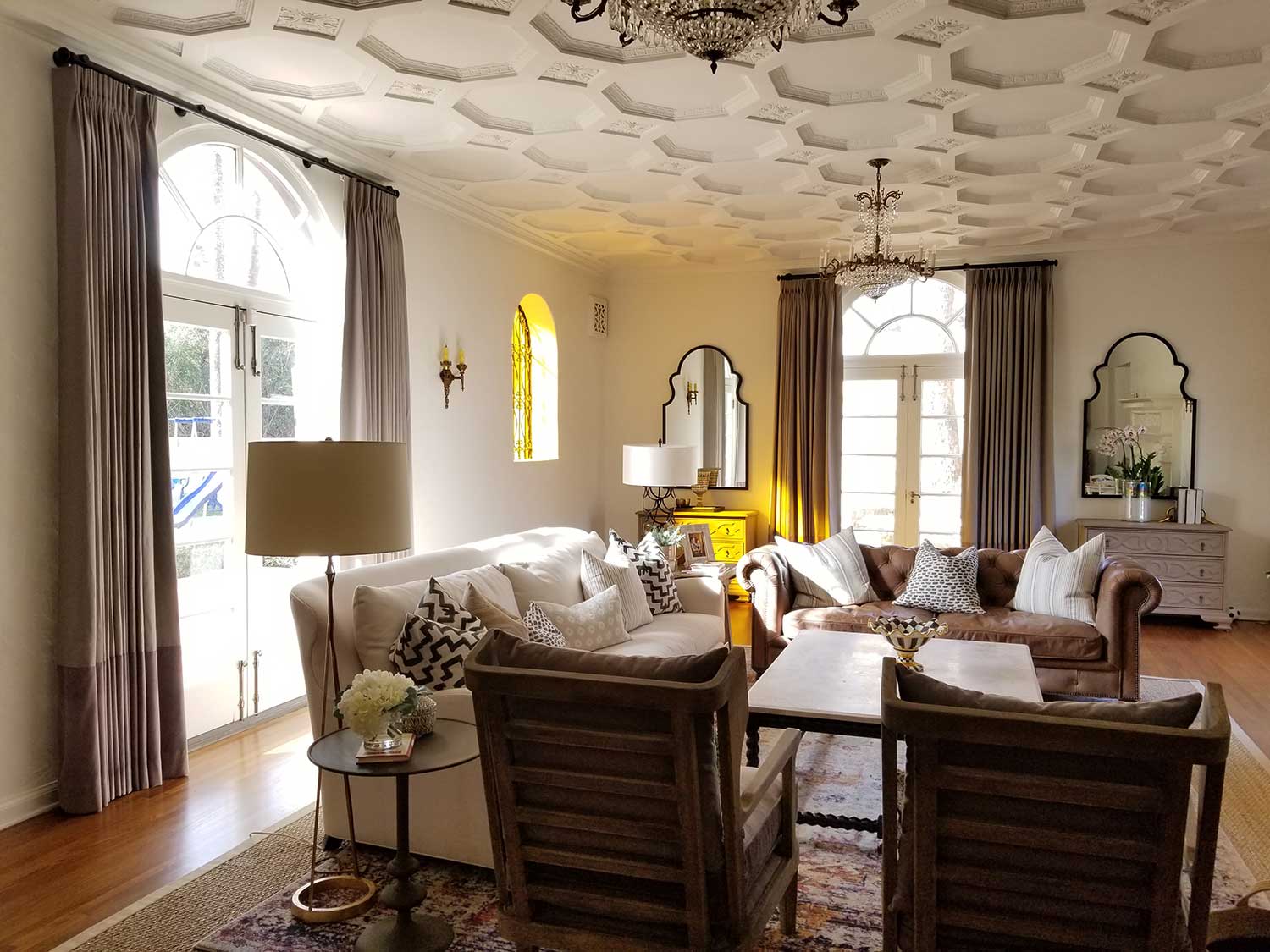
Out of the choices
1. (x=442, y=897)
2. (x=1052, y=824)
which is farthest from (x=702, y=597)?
(x=1052, y=824)

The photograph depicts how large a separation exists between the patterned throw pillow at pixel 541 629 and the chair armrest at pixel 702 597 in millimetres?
1642

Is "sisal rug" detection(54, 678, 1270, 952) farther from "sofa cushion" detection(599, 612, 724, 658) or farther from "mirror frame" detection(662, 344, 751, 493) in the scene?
"mirror frame" detection(662, 344, 751, 493)

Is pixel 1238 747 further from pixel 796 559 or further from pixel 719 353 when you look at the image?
pixel 719 353

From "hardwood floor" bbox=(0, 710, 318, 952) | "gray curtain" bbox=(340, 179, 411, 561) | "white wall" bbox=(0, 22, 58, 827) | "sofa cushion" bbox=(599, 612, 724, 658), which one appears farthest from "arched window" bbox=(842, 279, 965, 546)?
"white wall" bbox=(0, 22, 58, 827)

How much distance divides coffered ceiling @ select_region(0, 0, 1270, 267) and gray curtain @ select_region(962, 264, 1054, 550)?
0.76 m

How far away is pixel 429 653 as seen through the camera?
10.1 feet

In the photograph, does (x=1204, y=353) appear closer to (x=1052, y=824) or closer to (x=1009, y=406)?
(x=1009, y=406)

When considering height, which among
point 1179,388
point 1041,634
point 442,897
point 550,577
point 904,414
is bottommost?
point 442,897

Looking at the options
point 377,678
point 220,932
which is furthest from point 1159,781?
point 220,932

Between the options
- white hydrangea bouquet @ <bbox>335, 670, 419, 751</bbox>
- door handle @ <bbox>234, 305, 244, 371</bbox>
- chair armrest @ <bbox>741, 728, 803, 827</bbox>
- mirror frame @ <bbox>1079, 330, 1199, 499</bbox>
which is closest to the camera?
chair armrest @ <bbox>741, 728, 803, 827</bbox>

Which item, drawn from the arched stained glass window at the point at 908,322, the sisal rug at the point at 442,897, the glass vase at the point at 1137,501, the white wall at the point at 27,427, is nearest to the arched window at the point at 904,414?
the arched stained glass window at the point at 908,322

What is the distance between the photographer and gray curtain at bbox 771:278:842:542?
7.74m

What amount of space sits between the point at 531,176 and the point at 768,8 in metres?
3.45

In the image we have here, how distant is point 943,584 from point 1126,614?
36.6 inches
